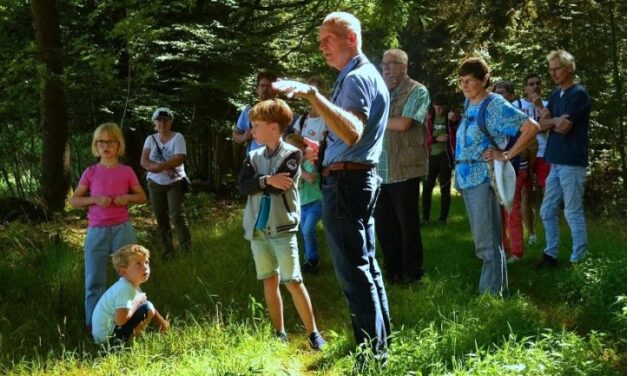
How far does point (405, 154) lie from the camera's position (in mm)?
5316

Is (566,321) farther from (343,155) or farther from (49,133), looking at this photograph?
(49,133)

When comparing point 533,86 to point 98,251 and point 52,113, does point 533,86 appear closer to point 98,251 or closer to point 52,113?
point 98,251

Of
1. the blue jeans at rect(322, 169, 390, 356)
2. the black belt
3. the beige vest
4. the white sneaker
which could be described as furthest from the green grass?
the black belt

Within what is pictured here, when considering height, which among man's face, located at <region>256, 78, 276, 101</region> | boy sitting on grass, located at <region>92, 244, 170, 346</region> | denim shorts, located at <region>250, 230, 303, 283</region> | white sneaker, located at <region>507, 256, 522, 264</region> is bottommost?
white sneaker, located at <region>507, 256, 522, 264</region>

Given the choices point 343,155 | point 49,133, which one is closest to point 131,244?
point 343,155

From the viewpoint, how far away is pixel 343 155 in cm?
344

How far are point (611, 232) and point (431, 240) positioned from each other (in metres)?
2.37

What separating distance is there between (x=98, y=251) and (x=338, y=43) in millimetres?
2783

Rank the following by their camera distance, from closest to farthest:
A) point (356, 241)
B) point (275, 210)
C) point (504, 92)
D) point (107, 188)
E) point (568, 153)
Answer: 1. point (356, 241)
2. point (275, 210)
3. point (107, 188)
4. point (568, 153)
5. point (504, 92)

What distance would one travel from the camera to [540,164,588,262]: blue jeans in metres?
5.70

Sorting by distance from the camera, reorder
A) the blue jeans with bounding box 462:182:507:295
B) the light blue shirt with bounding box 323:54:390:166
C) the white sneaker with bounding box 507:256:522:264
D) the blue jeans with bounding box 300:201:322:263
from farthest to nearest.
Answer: the white sneaker with bounding box 507:256:522:264, the blue jeans with bounding box 300:201:322:263, the blue jeans with bounding box 462:182:507:295, the light blue shirt with bounding box 323:54:390:166

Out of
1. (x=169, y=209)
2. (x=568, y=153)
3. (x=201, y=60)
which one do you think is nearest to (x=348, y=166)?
(x=568, y=153)

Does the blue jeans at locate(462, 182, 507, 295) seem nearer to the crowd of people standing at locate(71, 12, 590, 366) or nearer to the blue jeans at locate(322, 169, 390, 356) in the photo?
the crowd of people standing at locate(71, 12, 590, 366)

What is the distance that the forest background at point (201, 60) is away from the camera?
8273mm
